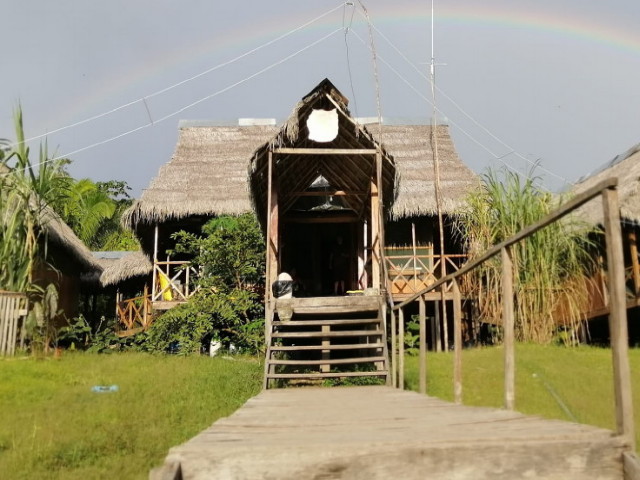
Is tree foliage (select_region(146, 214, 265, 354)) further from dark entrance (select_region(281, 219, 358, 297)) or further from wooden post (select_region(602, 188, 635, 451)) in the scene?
wooden post (select_region(602, 188, 635, 451))

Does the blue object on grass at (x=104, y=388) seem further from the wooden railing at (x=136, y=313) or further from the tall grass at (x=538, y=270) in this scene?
the wooden railing at (x=136, y=313)

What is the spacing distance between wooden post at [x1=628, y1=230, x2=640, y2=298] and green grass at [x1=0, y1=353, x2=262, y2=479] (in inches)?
222

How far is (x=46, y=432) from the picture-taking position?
4.46 metres

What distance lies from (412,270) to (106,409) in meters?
7.51

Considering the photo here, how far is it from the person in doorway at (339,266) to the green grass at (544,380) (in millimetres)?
4434

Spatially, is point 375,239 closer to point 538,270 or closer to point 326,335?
point 326,335

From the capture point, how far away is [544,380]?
233 inches

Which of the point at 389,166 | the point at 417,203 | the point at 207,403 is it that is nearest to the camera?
the point at 207,403

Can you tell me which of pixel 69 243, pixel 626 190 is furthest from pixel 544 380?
pixel 69 243

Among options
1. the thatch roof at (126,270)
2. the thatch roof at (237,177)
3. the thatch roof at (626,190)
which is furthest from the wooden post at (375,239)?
the thatch roof at (126,270)

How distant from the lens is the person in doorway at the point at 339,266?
1218cm

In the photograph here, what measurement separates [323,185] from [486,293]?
12.0 ft

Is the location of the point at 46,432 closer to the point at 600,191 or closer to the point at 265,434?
the point at 265,434

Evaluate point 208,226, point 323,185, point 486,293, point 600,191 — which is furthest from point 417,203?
point 600,191
